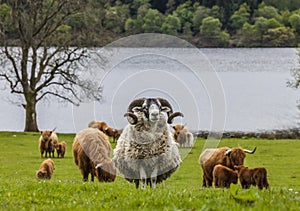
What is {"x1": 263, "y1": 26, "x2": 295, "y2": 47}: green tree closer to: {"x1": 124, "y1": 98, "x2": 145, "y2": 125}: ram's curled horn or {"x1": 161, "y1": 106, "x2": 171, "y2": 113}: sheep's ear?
{"x1": 161, "y1": 106, "x2": 171, "y2": 113}: sheep's ear

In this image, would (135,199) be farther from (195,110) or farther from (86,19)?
(86,19)

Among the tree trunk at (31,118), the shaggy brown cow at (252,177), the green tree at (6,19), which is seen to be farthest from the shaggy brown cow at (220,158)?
the green tree at (6,19)

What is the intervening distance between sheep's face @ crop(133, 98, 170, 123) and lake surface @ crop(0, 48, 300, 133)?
2.53 ft

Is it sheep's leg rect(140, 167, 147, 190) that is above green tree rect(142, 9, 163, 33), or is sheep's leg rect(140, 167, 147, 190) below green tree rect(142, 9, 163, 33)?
below

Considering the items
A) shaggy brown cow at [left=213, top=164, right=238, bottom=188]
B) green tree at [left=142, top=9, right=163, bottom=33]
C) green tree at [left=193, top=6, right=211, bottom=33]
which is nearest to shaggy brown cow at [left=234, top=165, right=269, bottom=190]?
shaggy brown cow at [left=213, top=164, right=238, bottom=188]

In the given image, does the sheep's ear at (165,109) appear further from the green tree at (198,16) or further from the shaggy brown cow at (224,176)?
the green tree at (198,16)

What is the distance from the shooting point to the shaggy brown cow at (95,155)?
15.1 meters

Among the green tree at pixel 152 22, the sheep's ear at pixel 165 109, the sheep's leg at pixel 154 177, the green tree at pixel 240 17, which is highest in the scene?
the green tree at pixel 240 17

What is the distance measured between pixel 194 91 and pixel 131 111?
17.0ft

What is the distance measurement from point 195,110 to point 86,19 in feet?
79.6

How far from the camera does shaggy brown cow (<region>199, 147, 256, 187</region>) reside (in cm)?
1532

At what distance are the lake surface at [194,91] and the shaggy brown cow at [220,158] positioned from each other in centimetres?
73

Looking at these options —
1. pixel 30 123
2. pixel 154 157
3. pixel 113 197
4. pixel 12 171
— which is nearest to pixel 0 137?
pixel 30 123

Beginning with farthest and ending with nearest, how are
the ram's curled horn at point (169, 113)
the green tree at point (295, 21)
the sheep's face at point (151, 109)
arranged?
the green tree at point (295, 21), the ram's curled horn at point (169, 113), the sheep's face at point (151, 109)
